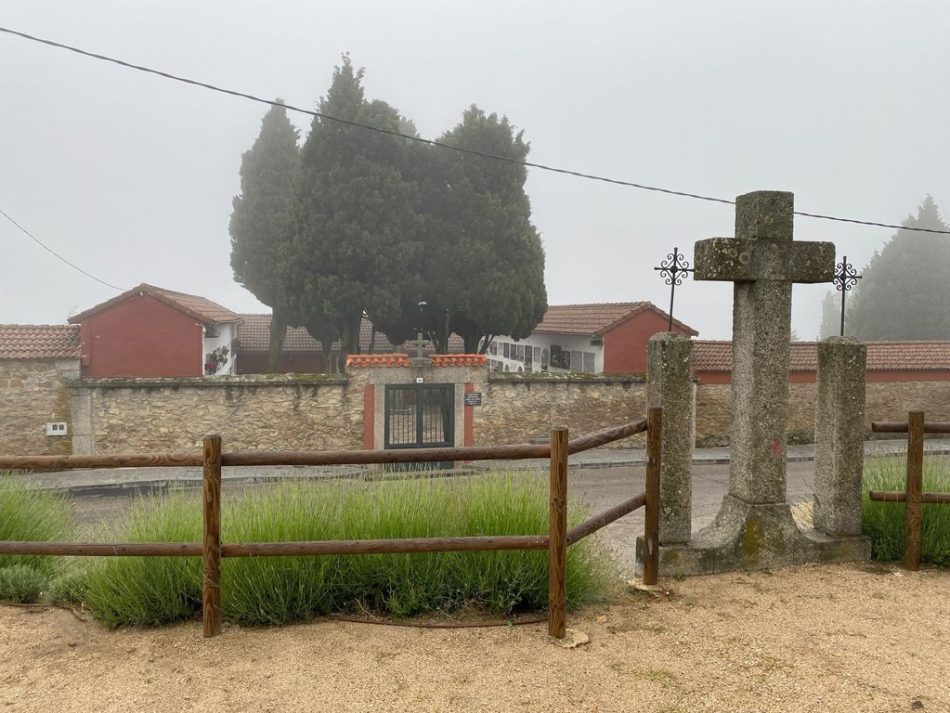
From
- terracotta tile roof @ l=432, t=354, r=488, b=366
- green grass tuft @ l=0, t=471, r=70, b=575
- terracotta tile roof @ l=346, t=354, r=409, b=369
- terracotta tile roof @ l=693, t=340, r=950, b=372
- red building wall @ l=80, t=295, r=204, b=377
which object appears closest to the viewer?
green grass tuft @ l=0, t=471, r=70, b=575

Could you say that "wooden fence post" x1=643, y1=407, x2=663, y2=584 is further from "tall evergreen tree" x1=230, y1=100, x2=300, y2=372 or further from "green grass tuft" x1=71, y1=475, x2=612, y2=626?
"tall evergreen tree" x1=230, y1=100, x2=300, y2=372

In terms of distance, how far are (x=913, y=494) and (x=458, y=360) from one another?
39.3ft

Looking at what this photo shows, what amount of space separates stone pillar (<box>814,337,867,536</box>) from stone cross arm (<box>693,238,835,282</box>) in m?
0.64

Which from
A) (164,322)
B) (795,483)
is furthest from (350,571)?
(164,322)

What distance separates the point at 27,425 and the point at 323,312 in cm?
987

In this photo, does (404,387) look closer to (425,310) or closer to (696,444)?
(696,444)

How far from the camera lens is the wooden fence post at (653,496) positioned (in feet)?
15.6

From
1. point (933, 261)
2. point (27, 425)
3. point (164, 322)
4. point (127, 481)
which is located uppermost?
point (933, 261)

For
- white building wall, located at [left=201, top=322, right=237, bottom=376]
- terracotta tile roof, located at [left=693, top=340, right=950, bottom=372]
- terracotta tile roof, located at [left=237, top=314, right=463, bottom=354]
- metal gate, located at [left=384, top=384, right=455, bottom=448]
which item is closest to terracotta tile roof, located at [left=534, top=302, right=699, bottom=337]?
terracotta tile roof, located at [left=693, top=340, right=950, bottom=372]

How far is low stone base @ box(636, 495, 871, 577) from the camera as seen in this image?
5.16 m

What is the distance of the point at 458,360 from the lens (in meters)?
16.7

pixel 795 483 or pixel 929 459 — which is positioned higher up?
pixel 929 459

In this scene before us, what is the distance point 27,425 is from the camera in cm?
1519

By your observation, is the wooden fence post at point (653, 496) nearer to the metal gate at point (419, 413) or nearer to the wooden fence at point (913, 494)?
the wooden fence at point (913, 494)
